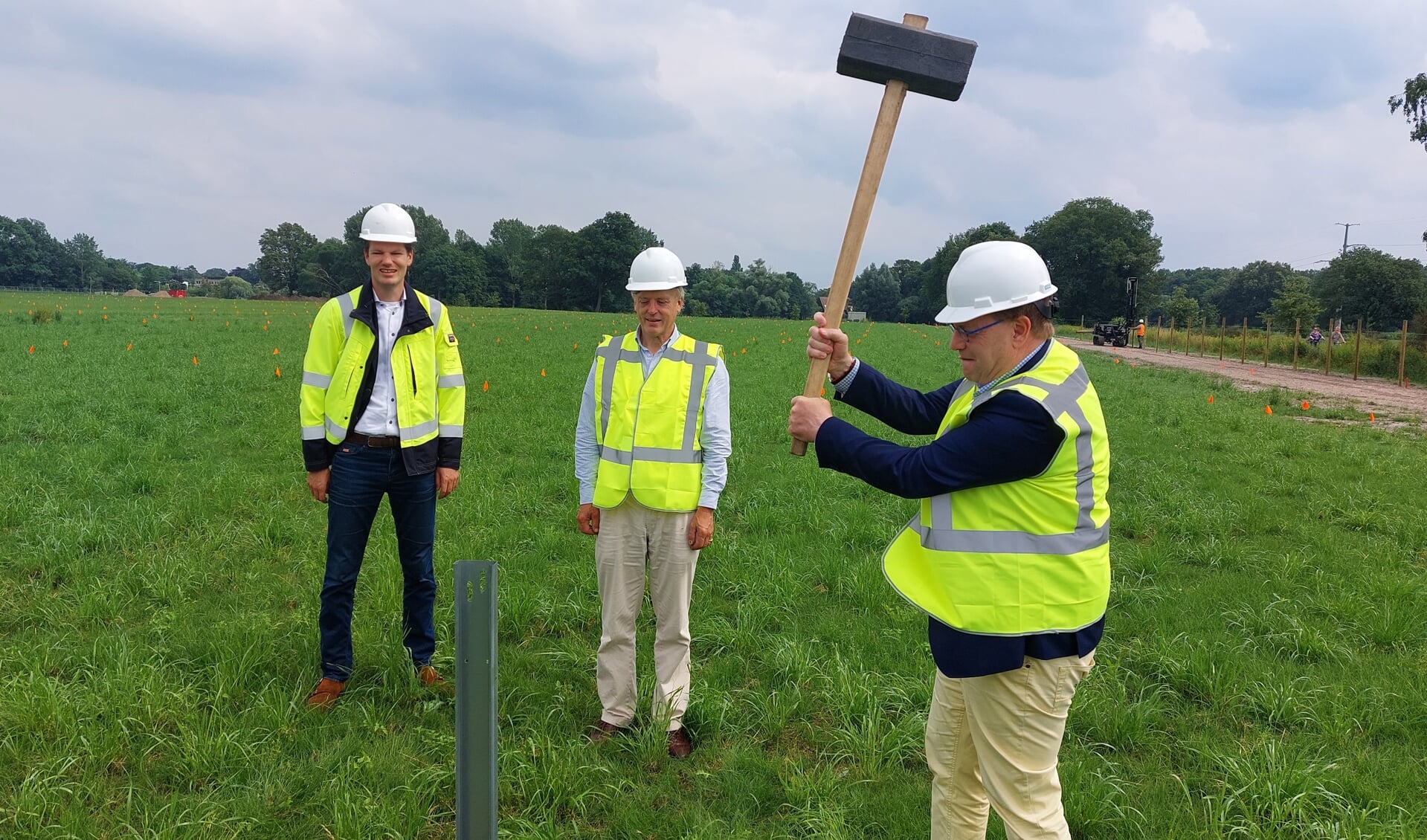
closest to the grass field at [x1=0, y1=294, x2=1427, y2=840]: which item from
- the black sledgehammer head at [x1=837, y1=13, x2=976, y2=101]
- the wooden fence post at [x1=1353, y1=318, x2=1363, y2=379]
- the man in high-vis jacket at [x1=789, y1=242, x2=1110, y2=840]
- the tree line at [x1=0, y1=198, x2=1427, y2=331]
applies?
the man in high-vis jacket at [x1=789, y1=242, x2=1110, y2=840]

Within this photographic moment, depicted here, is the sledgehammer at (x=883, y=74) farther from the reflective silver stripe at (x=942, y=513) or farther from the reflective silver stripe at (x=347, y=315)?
the reflective silver stripe at (x=347, y=315)

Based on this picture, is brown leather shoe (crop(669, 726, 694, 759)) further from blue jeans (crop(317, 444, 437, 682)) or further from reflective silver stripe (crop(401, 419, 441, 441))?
reflective silver stripe (crop(401, 419, 441, 441))

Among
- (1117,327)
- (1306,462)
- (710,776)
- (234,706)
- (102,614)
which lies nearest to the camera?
(710,776)

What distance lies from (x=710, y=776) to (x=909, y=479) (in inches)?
81.8

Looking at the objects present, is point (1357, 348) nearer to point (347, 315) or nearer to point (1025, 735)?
point (1025, 735)

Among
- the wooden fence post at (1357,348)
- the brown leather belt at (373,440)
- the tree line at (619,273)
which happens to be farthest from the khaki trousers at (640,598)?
the tree line at (619,273)

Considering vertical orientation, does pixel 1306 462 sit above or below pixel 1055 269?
below

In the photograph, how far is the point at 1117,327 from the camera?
4984cm

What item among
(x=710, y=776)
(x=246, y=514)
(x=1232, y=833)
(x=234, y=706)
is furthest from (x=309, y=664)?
(x=1232, y=833)

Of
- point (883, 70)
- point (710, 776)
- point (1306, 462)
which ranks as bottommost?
point (710, 776)

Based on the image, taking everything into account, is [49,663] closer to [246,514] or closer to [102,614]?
[102,614]

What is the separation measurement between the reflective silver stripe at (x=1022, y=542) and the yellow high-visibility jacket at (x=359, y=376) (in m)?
2.74

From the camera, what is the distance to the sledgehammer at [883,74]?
3090 mm

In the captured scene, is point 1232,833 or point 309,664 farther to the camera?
point 309,664
